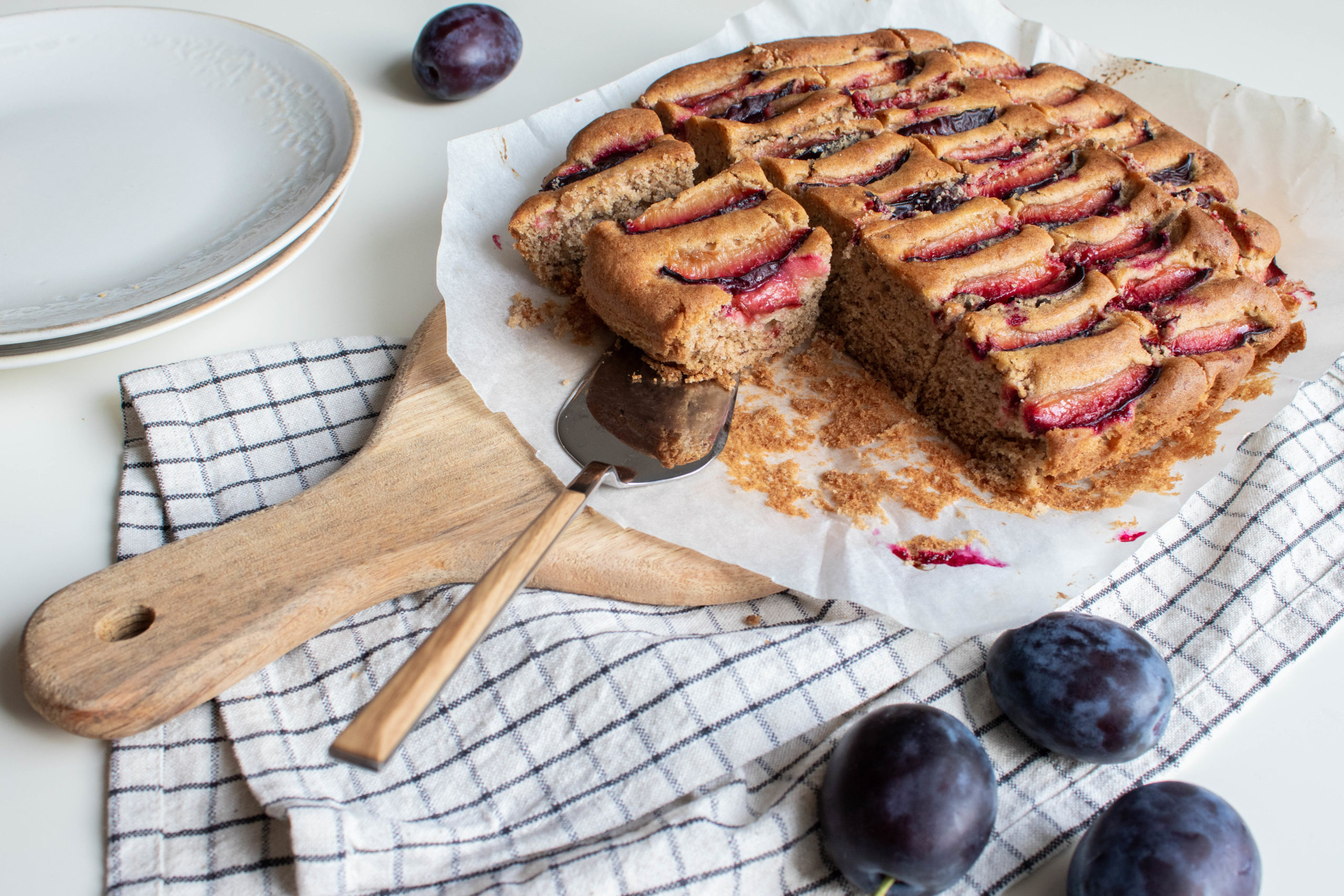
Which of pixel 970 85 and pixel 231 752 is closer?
pixel 231 752

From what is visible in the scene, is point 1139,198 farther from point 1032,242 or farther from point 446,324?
point 446,324

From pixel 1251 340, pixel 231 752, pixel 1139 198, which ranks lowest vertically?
pixel 231 752

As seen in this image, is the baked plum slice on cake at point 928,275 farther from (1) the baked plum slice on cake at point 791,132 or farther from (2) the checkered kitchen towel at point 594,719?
(2) the checkered kitchen towel at point 594,719

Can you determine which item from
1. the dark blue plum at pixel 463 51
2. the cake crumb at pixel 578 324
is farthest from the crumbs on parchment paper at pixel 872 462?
the dark blue plum at pixel 463 51

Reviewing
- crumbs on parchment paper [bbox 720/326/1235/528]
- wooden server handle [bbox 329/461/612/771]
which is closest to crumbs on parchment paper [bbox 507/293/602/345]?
crumbs on parchment paper [bbox 720/326/1235/528]

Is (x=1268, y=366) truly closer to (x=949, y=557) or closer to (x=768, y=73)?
(x=949, y=557)

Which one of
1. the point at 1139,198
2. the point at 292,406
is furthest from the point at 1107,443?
the point at 292,406
